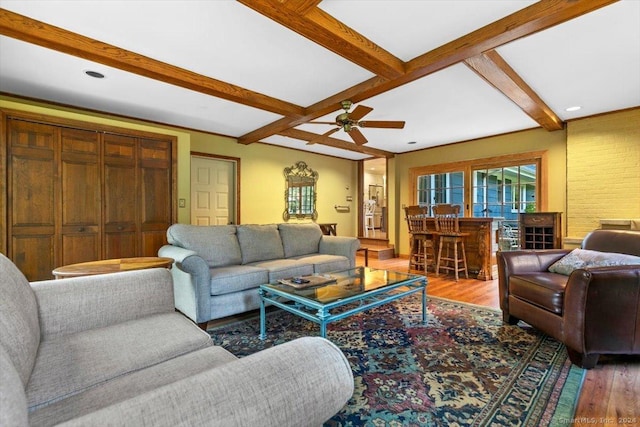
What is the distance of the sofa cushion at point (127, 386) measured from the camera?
0.89 meters

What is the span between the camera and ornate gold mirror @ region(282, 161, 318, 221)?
6426 millimetres

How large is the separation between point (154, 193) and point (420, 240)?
13.4 ft

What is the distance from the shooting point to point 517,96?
3.38m

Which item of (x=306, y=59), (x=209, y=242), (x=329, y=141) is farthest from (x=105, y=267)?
(x=329, y=141)

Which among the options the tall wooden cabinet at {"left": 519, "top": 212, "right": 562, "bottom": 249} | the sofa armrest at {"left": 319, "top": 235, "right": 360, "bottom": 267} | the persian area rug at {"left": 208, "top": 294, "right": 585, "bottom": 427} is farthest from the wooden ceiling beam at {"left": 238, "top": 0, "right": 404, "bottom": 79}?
the tall wooden cabinet at {"left": 519, "top": 212, "right": 562, "bottom": 249}

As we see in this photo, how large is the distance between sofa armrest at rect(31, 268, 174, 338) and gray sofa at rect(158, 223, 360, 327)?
2.83 feet

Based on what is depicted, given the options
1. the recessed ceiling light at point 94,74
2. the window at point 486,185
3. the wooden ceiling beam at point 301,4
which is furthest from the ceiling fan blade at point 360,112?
the window at point 486,185

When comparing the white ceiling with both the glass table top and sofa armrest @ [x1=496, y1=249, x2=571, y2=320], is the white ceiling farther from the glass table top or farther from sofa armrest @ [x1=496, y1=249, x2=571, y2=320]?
the glass table top

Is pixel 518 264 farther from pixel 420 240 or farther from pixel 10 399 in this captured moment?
pixel 10 399

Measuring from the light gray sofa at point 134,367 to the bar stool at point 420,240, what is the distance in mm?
4015

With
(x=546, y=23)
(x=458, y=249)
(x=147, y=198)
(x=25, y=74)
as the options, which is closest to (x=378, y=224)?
(x=458, y=249)

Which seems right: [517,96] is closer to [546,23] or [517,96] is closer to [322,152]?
[546,23]

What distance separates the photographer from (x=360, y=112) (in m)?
3.25

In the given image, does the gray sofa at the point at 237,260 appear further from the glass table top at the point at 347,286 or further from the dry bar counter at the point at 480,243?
the dry bar counter at the point at 480,243
